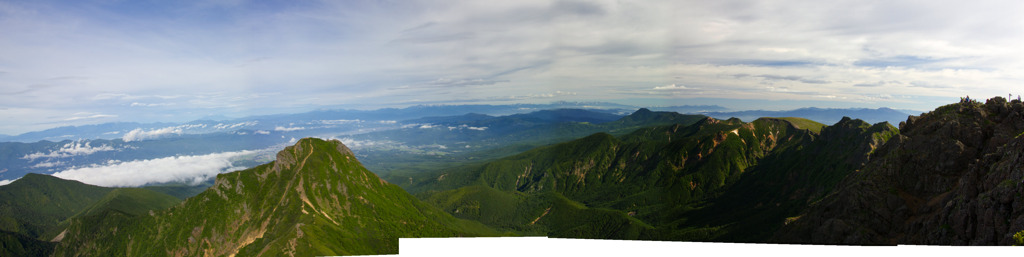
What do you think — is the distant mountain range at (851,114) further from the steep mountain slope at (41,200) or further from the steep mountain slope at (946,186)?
the steep mountain slope at (41,200)

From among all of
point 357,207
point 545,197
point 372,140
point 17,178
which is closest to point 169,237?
point 357,207

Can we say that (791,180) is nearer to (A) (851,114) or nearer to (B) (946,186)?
(B) (946,186)

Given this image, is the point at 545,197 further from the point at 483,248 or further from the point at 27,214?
the point at 27,214

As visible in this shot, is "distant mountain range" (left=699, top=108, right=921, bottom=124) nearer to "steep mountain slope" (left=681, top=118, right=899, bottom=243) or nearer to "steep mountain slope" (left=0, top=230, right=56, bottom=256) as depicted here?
"steep mountain slope" (left=681, top=118, right=899, bottom=243)

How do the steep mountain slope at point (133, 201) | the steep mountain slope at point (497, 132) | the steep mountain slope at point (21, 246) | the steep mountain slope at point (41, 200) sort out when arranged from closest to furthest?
the steep mountain slope at point (497, 132)
the steep mountain slope at point (21, 246)
the steep mountain slope at point (133, 201)
the steep mountain slope at point (41, 200)

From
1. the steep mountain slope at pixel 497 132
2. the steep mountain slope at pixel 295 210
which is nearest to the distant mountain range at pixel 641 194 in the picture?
the steep mountain slope at pixel 295 210

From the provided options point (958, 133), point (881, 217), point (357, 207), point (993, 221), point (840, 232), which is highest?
point (958, 133)

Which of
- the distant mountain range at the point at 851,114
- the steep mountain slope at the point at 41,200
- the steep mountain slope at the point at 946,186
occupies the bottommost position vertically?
the steep mountain slope at the point at 41,200
